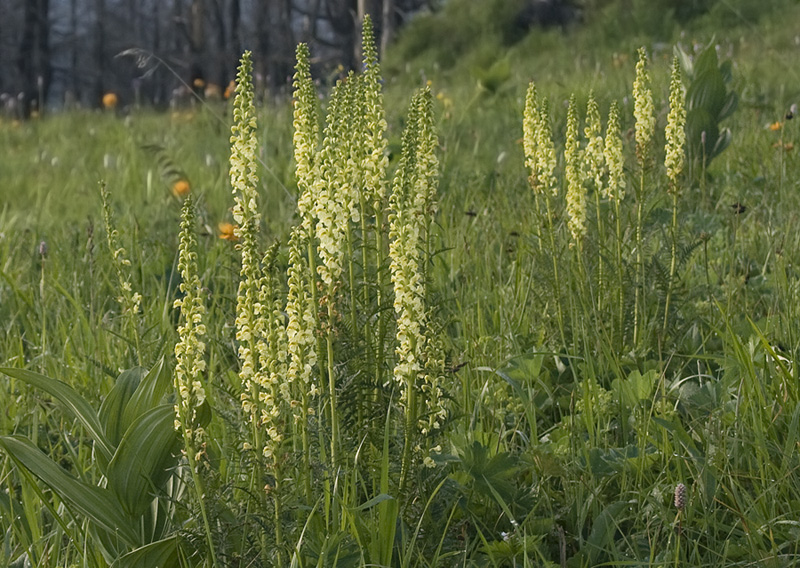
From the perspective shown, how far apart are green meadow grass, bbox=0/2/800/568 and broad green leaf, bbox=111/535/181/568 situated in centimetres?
4

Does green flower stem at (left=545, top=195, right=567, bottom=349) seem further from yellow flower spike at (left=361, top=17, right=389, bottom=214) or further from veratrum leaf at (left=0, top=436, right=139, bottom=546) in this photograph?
veratrum leaf at (left=0, top=436, right=139, bottom=546)

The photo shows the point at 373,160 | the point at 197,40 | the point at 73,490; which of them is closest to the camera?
the point at 73,490

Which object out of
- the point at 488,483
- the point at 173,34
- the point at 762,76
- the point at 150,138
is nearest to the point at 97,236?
the point at 488,483

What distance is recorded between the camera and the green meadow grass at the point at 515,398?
5.67 feet

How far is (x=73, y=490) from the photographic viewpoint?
1.61 meters

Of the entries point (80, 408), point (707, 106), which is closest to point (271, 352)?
point (80, 408)

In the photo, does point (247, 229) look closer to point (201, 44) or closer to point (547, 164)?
point (547, 164)

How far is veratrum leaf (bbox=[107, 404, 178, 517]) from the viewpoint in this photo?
5.36 feet

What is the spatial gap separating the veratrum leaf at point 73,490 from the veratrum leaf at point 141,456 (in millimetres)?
26

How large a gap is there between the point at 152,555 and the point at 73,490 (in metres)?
0.19

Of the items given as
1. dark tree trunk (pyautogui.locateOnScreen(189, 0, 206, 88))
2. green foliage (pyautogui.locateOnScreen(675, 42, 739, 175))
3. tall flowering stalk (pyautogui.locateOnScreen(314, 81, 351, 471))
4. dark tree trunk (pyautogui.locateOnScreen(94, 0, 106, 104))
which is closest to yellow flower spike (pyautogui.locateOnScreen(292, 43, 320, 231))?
tall flowering stalk (pyautogui.locateOnScreen(314, 81, 351, 471))

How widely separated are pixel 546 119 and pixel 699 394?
0.89 meters

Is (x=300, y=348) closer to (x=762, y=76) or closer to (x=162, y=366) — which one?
(x=162, y=366)

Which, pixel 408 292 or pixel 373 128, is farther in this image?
pixel 373 128
